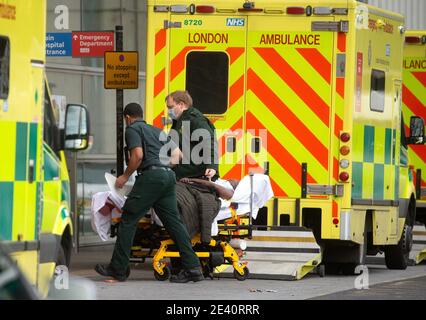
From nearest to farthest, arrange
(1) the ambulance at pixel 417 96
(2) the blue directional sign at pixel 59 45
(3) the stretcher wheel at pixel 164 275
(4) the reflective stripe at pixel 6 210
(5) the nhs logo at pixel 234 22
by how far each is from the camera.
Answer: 1. (4) the reflective stripe at pixel 6 210
2. (3) the stretcher wheel at pixel 164 275
3. (5) the nhs logo at pixel 234 22
4. (2) the blue directional sign at pixel 59 45
5. (1) the ambulance at pixel 417 96

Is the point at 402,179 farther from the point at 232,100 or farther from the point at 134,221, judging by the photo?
the point at 134,221

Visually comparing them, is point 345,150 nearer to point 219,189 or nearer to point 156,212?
point 219,189

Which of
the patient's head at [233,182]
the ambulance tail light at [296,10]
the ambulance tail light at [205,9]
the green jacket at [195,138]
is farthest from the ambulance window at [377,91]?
the green jacket at [195,138]

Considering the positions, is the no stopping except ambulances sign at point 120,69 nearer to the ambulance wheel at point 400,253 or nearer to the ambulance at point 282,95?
the ambulance at point 282,95

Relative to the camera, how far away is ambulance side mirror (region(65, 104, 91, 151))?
868cm

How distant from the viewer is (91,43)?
16.3 meters

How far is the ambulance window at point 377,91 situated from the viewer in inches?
585

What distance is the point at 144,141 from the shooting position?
12484 millimetres

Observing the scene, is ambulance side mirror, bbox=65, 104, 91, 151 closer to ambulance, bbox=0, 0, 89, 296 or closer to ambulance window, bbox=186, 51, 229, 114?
ambulance, bbox=0, 0, 89, 296

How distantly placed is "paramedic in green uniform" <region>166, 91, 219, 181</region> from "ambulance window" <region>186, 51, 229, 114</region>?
1130mm

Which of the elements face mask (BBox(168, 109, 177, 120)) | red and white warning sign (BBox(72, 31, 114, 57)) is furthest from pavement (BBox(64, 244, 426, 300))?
red and white warning sign (BBox(72, 31, 114, 57))

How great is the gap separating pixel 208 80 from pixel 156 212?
2312 mm

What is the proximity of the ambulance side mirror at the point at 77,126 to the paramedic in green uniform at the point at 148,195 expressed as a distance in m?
3.46
